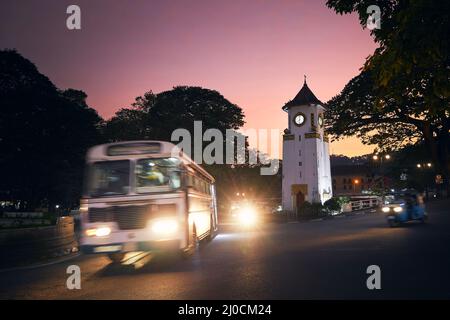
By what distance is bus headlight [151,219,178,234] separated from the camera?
424 inches

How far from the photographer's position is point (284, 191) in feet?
209

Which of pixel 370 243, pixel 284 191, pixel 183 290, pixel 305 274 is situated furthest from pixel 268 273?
pixel 284 191

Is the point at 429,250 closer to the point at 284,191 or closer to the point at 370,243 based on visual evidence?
the point at 370,243

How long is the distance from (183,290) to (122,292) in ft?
3.66

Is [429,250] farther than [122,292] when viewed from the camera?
Yes

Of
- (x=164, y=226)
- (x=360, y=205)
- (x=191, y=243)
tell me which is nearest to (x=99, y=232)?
(x=164, y=226)

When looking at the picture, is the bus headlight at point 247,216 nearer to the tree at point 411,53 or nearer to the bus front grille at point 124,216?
the tree at point 411,53

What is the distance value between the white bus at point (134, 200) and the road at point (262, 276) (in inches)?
29.3

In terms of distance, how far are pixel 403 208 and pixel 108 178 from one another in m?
15.0

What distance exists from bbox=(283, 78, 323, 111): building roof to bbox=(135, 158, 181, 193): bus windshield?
52.8 m

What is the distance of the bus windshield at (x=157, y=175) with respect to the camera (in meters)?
11.1

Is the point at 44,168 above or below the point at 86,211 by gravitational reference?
above

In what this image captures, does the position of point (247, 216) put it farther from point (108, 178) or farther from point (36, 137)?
point (108, 178)

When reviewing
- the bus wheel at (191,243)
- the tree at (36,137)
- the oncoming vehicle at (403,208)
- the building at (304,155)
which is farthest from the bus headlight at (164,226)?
the building at (304,155)
